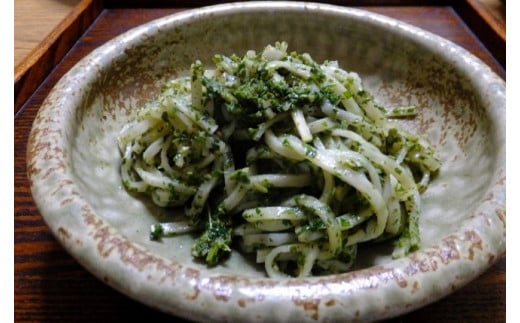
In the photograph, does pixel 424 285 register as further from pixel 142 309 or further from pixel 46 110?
pixel 46 110

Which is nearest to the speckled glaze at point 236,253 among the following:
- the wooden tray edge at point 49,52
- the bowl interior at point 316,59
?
the bowl interior at point 316,59

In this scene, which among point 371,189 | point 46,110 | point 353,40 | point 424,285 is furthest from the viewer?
point 353,40

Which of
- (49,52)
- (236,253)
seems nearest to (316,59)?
(236,253)

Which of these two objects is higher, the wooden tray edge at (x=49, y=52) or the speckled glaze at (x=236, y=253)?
the speckled glaze at (x=236, y=253)

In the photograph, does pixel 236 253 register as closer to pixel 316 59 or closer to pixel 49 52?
pixel 316 59

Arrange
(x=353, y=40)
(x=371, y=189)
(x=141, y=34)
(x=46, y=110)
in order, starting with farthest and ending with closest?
(x=353, y=40) < (x=141, y=34) < (x=46, y=110) < (x=371, y=189)

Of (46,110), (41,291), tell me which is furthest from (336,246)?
(46,110)

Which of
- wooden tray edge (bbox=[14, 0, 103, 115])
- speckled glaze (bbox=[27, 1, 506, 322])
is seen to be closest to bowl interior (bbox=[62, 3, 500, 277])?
speckled glaze (bbox=[27, 1, 506, 322])

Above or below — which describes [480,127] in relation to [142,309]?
above

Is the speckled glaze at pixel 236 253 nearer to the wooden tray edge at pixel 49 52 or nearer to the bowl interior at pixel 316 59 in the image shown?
the bowl interior at pixel 316 59
